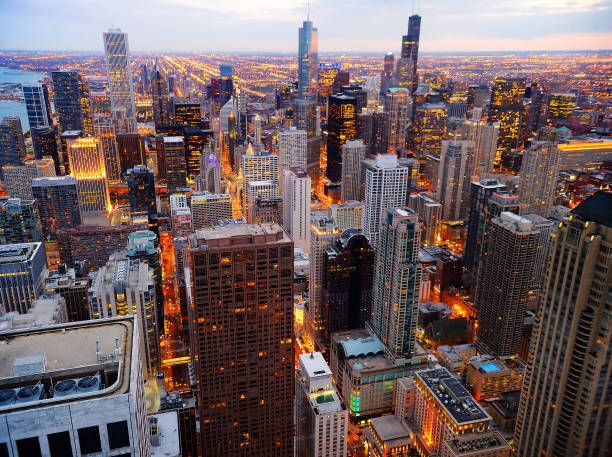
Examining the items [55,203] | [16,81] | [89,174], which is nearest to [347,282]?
[55,203]

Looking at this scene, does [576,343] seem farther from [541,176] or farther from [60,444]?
[541,176]

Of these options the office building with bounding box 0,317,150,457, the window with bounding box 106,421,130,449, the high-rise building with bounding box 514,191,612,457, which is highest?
the office building with bounding box 0,317,150,457

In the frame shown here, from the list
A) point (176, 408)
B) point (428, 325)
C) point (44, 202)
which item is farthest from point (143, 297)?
point (44, 202)

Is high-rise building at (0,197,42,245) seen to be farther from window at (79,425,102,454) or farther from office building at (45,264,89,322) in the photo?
window at (79,425,102,454)

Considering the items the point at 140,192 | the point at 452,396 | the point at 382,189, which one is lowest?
the point at 452,396

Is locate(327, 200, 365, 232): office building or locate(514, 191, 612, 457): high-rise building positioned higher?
locate(514, 191, 612, 457): high-rise building

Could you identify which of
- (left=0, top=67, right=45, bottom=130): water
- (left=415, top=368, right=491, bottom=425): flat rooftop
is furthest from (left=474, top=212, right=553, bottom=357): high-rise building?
(left=0, top=67, right=45, bottom=130): water
